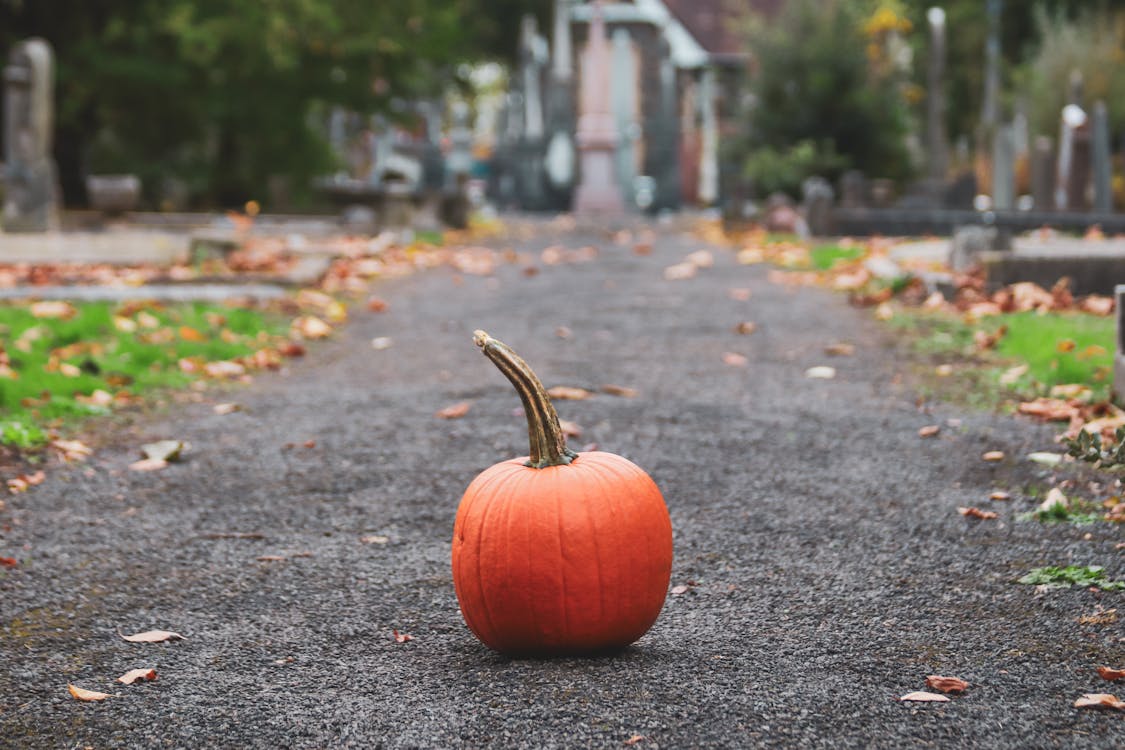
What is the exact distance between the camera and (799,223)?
1752cm

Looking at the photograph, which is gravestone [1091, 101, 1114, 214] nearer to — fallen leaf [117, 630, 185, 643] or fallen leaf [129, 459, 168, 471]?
fallen leaf [129, 459, 168, 471]

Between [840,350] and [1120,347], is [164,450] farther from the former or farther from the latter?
[840,350]

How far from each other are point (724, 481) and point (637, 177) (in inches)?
1404

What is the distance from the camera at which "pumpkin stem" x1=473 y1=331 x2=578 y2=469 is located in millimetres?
3164

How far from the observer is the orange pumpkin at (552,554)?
10.4ft

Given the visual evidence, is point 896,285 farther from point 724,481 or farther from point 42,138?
point 42,138

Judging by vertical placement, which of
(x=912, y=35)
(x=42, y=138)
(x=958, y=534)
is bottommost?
(x=958, y=534)

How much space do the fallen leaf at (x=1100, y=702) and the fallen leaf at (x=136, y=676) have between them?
2.03m

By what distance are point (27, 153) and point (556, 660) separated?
45.2ft

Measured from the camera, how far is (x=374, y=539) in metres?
4.32

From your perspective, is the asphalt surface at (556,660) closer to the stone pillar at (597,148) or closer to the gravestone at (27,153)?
the gravestone at (27,153)

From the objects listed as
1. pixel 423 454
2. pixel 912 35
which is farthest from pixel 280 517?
pixel 912 35

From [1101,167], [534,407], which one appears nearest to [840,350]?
[534,407]

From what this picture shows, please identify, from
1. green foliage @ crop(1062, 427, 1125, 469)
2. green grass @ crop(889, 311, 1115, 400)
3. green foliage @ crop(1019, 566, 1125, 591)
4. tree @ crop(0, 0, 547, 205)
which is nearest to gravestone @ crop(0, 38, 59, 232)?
tree @ crop(0, 0, 547, 205)
